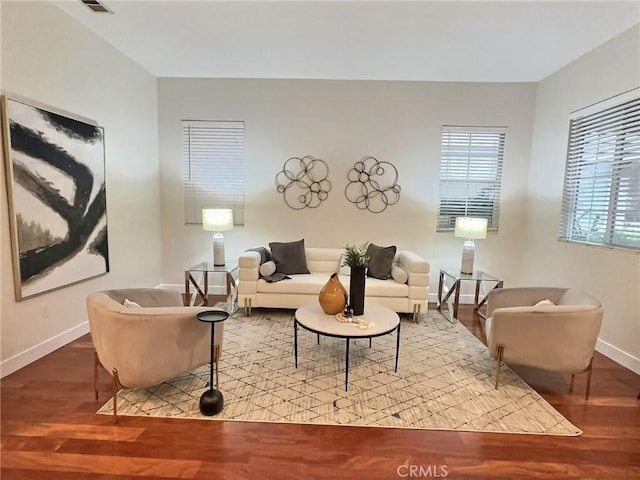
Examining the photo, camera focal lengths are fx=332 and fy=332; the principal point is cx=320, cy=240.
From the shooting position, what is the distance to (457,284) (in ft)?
13.0

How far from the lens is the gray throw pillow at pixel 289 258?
4102 mm

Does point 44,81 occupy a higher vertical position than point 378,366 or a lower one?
higher

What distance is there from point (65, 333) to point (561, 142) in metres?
5.57

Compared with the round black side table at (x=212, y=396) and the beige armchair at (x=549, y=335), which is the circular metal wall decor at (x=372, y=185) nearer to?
the beige armchair at (x=549, y=335)

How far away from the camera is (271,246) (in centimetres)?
421

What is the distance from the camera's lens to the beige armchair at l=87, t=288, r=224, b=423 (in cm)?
196

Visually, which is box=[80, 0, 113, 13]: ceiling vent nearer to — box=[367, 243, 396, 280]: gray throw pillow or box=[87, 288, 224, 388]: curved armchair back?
box=[87, 288, 224, 388]: curved armchair back

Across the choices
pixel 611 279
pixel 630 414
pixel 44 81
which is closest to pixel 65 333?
pixel 44 81

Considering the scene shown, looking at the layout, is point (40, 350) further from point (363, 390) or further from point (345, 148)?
point (345, 148)

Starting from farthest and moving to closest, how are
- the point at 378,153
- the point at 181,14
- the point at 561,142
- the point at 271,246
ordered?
the point at 378,153, the point at 271,246, the point at 561,142, the point at 181,14

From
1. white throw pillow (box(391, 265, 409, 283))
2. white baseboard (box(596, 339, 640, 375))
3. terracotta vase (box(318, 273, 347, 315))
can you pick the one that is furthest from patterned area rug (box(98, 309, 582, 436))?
white baseboard (box(596, 339, 640, 375))

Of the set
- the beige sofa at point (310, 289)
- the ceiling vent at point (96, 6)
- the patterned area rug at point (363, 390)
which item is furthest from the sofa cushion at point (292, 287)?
the ceiling vent at point (96, 6)

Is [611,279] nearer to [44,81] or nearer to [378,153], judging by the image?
[378,153]

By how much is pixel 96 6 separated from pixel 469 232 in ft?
14.2
